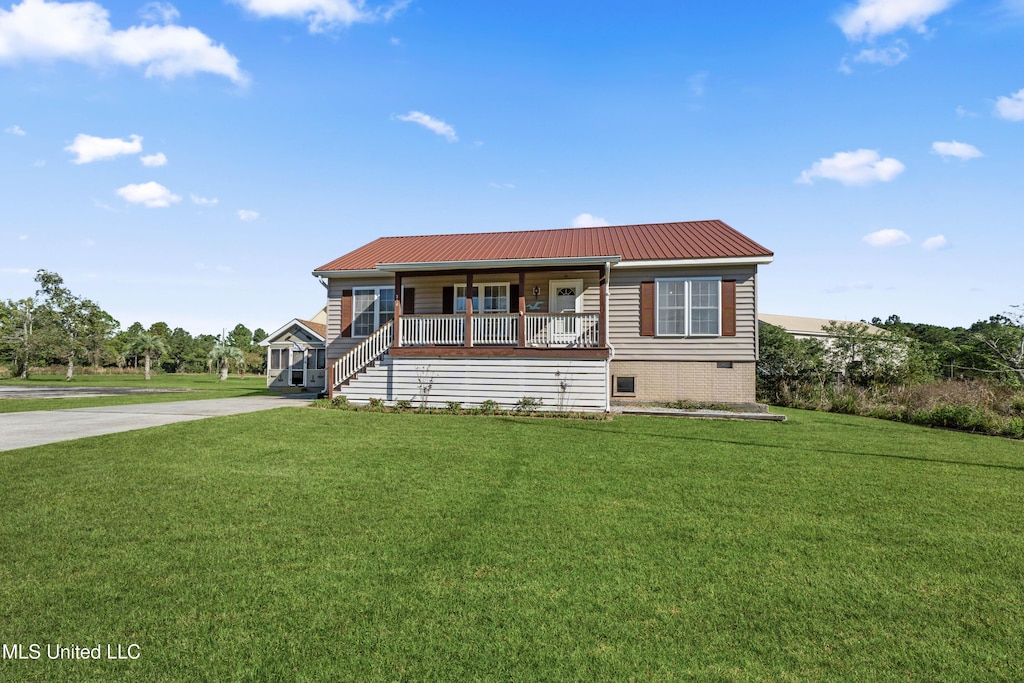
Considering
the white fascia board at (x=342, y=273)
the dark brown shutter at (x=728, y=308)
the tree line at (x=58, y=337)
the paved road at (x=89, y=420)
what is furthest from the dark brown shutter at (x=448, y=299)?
the tree line at (x=58, y=337)

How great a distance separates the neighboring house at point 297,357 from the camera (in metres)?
23.8

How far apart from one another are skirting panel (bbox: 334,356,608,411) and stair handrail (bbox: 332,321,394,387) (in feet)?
0.96

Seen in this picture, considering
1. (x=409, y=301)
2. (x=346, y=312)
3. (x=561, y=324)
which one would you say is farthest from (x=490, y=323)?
(x=346, y=312)

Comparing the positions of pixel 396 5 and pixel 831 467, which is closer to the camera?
pixel 831 467

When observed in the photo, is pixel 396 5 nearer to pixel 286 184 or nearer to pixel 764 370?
pixel 286 184

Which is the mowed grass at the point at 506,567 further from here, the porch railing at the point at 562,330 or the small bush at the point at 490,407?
the porch railing at the point at 562,330

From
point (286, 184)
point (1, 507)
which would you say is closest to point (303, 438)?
point (1, 507)

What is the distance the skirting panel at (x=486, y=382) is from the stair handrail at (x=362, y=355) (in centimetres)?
29

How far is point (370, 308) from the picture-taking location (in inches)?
651

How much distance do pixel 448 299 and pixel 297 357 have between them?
1286 cm

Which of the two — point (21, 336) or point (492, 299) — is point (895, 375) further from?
point (21, 336)

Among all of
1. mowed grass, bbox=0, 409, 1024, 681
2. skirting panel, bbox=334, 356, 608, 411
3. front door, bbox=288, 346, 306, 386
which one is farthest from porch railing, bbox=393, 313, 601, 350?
front door, bbox=288, 346, 306, 386

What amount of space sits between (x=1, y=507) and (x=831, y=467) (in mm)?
9574

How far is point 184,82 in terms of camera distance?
41.3ft
